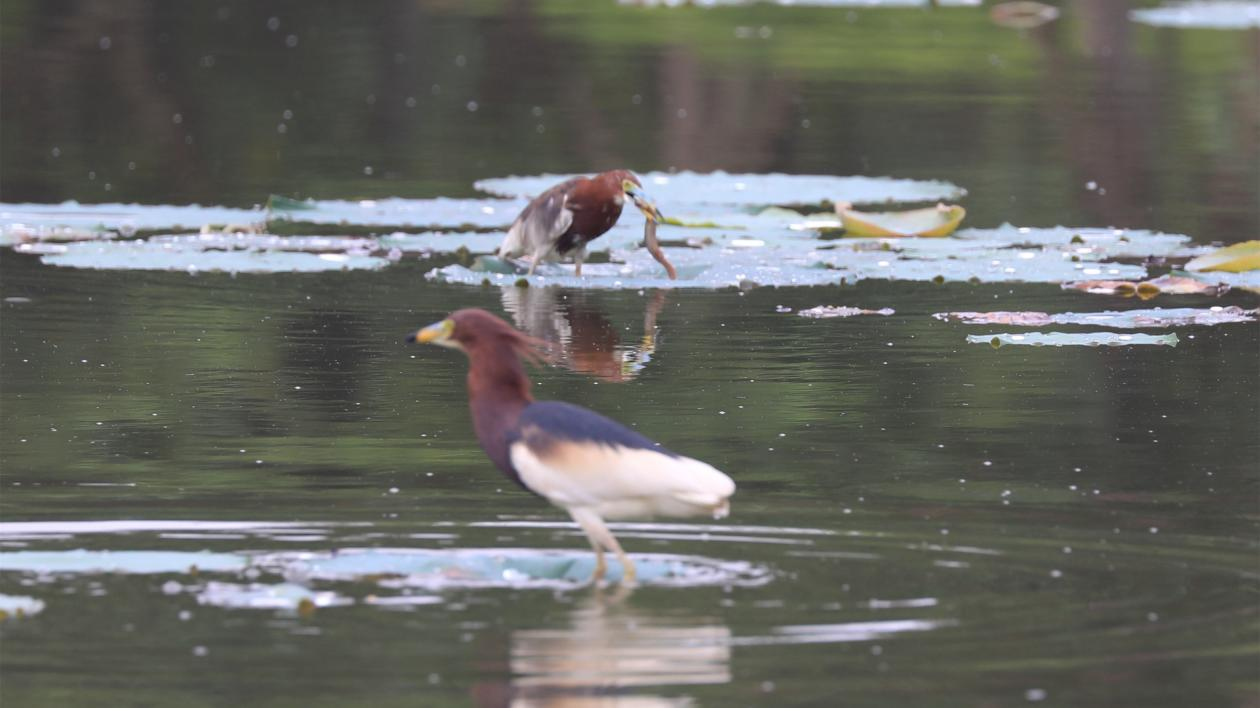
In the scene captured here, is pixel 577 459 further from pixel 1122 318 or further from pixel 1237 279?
pixel 1237 279

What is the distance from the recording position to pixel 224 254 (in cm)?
1374

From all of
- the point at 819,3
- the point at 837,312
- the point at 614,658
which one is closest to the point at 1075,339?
the point at 837,312

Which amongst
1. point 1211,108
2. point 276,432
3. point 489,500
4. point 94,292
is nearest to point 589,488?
point 489,500

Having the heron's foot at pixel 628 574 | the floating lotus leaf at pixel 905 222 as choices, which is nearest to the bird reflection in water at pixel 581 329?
the floating lotus leaf at pixel 905 222

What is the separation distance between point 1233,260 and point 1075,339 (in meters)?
2.31

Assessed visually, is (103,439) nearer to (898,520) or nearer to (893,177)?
(898,520)

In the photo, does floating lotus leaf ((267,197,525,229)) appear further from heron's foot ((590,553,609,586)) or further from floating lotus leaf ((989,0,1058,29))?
floating lotus leaf ((989,0,1058,29))

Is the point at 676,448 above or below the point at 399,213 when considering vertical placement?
below

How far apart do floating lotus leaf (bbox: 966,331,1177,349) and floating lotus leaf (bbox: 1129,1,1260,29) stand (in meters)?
24.4

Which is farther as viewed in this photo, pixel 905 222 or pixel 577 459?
pixel 905 222

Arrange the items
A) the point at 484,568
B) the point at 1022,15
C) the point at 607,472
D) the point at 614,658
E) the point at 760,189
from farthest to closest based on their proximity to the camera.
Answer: the point at 1022,15, the point at 760,189, the point at 484,568, the point at 607,472, the point at 614,658

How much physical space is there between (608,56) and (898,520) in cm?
2193

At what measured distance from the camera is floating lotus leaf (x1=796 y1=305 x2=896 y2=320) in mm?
12141

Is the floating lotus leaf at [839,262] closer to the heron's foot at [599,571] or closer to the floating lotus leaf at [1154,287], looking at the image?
the floating lotus leaf at [1154,287]
